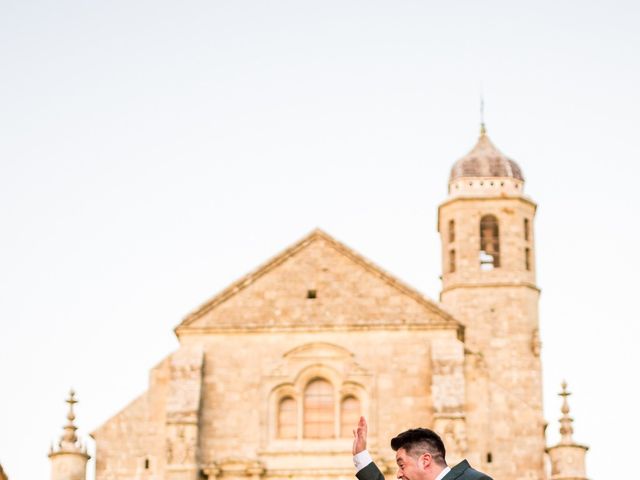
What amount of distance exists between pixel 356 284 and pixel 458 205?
7.73 meters

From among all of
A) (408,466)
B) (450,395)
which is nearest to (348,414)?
(450,395)

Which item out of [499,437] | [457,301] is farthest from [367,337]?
[457,301]

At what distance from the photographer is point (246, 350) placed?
3372 cm

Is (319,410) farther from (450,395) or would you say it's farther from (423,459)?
(423,459)

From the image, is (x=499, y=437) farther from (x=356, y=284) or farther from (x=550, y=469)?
(x=356, y=284)

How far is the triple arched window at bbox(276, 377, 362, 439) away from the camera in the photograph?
33.2 metres

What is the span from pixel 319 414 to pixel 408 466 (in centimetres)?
2593

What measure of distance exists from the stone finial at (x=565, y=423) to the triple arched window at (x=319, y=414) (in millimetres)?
4324

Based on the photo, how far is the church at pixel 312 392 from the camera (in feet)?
107

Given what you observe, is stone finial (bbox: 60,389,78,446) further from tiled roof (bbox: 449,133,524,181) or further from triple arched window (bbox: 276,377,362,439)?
tiled roof (bbox: 449,133,524,181)

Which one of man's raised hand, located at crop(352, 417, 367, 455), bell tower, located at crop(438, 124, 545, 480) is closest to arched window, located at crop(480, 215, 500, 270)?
bell tower, located at crop(438, 124, 545, 480)

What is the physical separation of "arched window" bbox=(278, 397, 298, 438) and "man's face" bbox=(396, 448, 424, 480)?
83.8 ft

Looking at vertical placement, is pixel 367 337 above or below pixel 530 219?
below

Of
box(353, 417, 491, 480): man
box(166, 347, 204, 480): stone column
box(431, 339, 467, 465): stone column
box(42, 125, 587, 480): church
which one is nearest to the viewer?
box(353, 417, 491, 480): man
